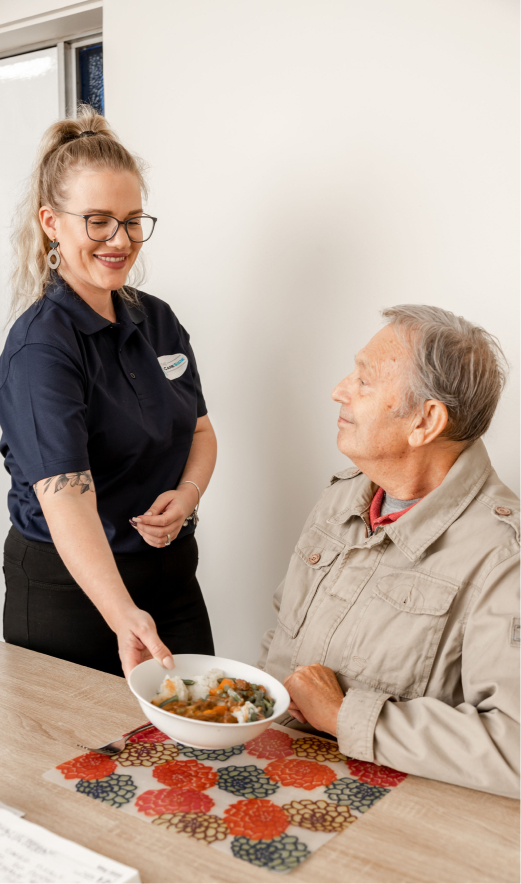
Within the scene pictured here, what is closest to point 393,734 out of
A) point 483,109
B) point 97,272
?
point 97,272

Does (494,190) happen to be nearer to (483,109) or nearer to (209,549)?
(483,109)

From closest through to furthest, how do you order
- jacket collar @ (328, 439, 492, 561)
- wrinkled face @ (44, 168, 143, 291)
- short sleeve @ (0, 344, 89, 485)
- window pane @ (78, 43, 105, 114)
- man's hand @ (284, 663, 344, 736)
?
man's hand @ (284, 663, 344, 736)
jacket collar @ (328, 439, 492, 561)
short sleeve @ (0, 344, 89, 485)
wrinkled face @ (44, 168, 143, 291)
window pane @ (78, 43, 105, 114)

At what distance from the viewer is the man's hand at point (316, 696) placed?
4.30ft

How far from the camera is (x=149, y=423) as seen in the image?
1.83m

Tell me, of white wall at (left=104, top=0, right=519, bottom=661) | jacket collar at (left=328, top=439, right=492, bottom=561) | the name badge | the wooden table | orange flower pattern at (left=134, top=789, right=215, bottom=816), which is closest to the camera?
the wooden table

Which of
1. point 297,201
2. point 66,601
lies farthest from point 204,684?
point 297,201

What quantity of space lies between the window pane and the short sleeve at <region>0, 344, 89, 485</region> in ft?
5.79

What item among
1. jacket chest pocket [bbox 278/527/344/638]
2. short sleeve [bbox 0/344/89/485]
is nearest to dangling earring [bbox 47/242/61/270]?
short sleeve [bbox 0/344/89/485]

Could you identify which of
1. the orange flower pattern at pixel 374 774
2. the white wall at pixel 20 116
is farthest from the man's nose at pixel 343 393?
the white wall at pixel 20 116

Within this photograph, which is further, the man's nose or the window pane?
the window pane

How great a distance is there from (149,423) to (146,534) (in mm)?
273

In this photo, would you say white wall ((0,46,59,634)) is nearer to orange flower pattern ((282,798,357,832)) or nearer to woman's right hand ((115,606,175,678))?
woman's right hand ((115,606,175,678))

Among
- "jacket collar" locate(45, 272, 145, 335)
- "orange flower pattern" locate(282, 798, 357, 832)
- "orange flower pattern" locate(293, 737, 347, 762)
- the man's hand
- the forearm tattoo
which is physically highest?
"jacket collar" locate(45, 272, 145, 335)

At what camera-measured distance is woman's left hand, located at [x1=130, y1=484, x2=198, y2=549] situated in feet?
5.82
